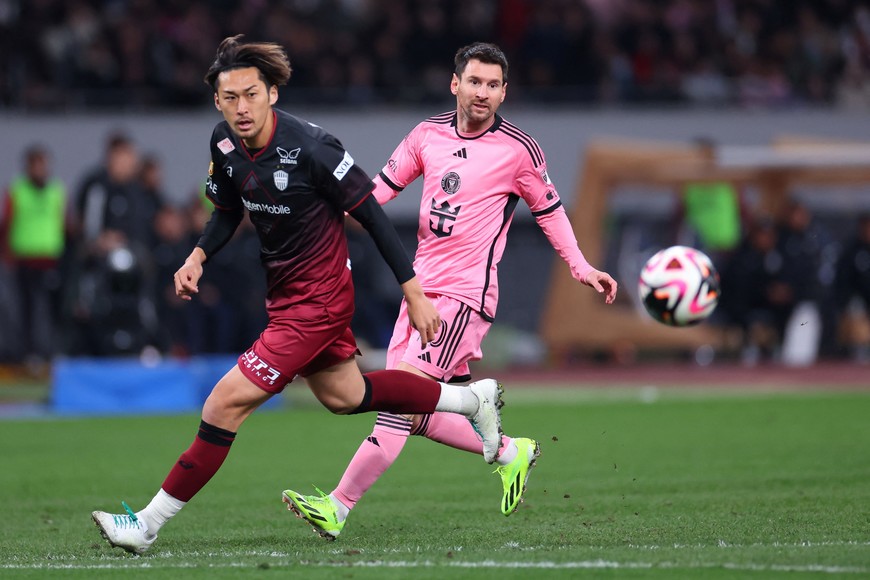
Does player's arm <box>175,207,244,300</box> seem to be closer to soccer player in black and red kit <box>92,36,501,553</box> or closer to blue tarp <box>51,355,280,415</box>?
soccer player in black and red kit <box>92,36,501,553</box>

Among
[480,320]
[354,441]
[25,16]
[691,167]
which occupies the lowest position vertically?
[354,441]

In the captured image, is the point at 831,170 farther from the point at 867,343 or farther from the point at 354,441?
the point at 354,441

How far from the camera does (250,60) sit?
20.4ft

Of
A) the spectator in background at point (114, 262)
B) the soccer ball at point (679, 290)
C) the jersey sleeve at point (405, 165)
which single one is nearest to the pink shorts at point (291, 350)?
the jersey sleeve at point (405, 165)

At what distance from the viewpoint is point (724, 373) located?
18062 mm

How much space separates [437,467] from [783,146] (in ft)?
36.8

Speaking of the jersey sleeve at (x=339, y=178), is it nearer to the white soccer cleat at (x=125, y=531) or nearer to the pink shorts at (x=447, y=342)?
the pink shorts at (x=447, y=342)

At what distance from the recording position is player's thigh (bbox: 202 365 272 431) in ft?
20.4

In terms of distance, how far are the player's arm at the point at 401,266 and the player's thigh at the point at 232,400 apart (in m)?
0.76

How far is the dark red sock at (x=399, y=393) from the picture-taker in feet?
21.1

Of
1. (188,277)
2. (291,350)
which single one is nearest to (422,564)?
(291,350)

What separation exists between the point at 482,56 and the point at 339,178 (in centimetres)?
122

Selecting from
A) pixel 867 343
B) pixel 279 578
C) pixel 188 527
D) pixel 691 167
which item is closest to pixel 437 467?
pixel 188 527

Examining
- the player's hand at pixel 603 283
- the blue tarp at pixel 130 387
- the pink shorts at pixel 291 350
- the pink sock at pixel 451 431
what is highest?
the player's hand at pixel 603 283
